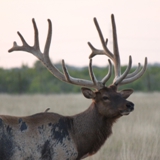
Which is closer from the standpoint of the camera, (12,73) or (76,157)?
(76,157)

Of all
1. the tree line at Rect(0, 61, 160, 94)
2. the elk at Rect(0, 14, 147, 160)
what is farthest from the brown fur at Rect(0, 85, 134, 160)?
the tree line at Rect(0, 61, 160, 94)

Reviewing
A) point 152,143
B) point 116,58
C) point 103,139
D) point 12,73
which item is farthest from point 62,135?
point 12,73

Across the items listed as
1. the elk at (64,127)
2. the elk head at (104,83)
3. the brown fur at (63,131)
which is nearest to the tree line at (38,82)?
the elk head at (104,83)

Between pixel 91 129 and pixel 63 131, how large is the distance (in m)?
0.44

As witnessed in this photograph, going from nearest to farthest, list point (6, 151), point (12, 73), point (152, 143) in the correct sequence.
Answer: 1. point (6, 151)
2. point (152, 143)
3. point (12, 73)

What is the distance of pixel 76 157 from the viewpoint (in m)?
6.18

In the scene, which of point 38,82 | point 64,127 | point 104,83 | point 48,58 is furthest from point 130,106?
point 38,82

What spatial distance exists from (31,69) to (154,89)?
508 inches

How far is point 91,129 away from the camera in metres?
6.43

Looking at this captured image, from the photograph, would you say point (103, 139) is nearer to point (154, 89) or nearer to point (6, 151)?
point (6, 151)

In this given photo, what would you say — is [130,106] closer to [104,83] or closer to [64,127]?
[104,83]

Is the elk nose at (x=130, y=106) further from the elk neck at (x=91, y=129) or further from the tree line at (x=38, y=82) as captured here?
the tree line at (x=38, y=82)

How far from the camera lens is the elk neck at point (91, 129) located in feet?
20.8

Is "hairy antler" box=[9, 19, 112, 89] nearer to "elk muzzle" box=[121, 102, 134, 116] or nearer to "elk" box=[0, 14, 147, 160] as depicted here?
"elk" box=[0, 14, 147, 160]
